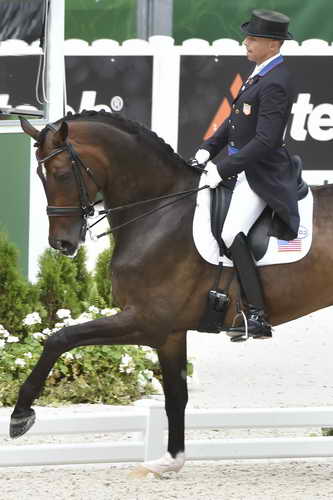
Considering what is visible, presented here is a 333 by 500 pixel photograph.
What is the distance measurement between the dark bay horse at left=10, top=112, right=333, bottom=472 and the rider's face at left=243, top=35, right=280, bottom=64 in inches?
26.8

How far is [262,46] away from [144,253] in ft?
4.09

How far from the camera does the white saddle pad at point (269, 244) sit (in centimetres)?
612

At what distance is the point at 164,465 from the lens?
20.5ft

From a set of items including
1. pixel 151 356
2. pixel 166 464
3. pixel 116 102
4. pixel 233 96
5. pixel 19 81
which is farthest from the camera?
pixel 116 102

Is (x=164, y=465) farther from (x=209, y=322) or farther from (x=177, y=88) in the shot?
(x=177, y=88)

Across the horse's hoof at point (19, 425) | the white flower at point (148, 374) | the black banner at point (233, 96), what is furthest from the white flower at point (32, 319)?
the black banner at point (233, 96)

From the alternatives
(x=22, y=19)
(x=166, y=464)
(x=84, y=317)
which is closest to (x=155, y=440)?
(x=166, y=464)

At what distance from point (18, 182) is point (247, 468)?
4271 millimetres

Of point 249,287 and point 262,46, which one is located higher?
point 262,46

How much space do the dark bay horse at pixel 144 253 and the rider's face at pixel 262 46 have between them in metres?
0.68

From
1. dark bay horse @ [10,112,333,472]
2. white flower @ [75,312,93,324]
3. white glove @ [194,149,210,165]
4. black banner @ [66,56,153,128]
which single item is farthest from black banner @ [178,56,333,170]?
dark bay horse @ [10,112,333,472]

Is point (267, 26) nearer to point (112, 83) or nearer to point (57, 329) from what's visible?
point (57, 329)

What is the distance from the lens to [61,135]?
590 centimetres

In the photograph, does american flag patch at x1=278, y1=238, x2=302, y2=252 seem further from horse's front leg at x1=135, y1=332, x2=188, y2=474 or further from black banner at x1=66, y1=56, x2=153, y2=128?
black banner at x1=66, y1=56, x2=153, y2=128
